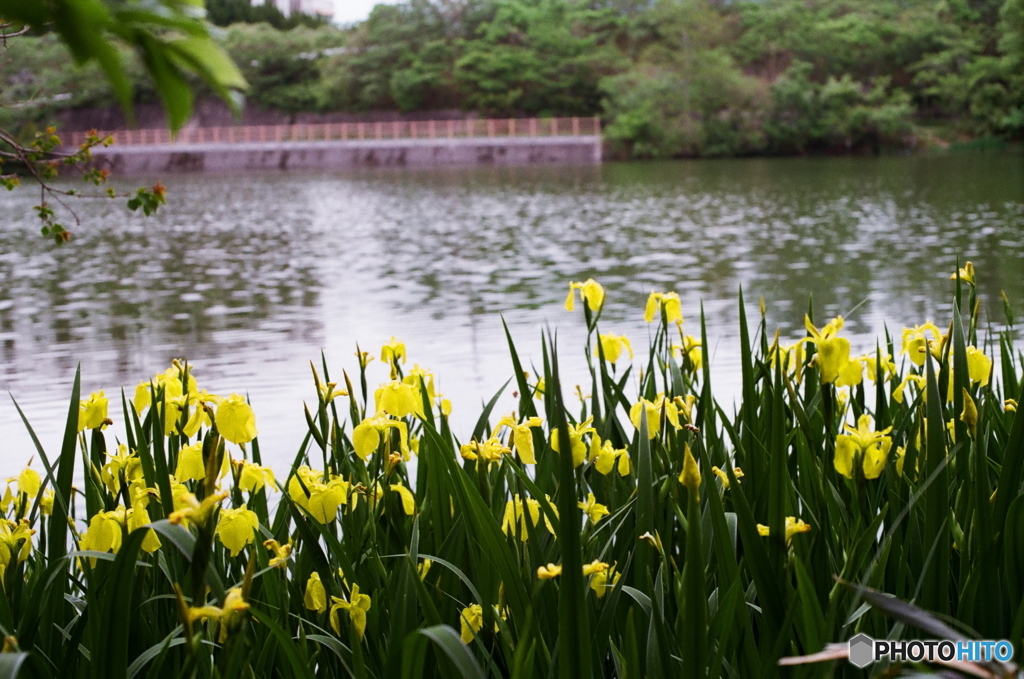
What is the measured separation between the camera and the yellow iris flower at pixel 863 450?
3.91 feet

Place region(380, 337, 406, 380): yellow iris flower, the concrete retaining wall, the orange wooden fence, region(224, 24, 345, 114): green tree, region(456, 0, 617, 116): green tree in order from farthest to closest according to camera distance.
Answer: region(224, 24, 345, 114): green tree
region(456, 0, 617, 116): green tree
the orange wooden fence
the concrete retaining wall
region(380, 337, 406, 380): yellow iris flower

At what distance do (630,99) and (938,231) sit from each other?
1921cm

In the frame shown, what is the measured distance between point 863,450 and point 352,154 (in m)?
28.9

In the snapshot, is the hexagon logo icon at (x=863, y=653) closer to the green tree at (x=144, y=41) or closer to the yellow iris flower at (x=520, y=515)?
the yellow iris flower at (x=520, y=515)

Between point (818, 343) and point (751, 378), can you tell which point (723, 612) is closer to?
point (818, 343)

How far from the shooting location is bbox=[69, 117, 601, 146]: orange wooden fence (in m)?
28.7

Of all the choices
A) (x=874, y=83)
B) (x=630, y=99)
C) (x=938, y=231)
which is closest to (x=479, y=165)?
(x=630, y=99)

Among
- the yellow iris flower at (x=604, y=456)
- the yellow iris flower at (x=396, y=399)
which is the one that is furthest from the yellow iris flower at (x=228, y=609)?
the yellow iris flower at (x=604, y=456)

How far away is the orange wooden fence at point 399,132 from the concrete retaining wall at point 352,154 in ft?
1.13

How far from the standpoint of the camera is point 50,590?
1153 millimetres

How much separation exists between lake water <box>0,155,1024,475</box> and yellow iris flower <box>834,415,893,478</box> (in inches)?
16.4

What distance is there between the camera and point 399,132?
30125 millimetres

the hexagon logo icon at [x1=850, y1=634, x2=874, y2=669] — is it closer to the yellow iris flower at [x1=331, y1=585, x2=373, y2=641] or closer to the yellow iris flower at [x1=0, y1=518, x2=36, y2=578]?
the yellow iris flower at [x1=331, y1=585, x2=373, y2=641]

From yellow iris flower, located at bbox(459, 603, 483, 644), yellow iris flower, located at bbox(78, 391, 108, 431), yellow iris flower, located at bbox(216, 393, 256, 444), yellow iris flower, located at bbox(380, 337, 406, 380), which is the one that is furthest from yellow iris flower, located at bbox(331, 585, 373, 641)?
yellow iris flower, located at bbox(380, 337, 406, 380)
